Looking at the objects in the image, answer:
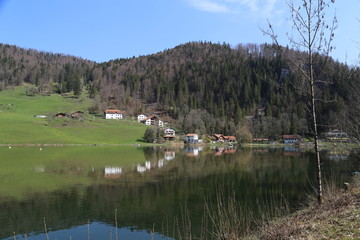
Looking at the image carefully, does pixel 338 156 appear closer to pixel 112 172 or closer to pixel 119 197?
pixel 112 172

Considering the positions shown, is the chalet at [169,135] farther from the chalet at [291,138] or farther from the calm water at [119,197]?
the calm water at [119,197]

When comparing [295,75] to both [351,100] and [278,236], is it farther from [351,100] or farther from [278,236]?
[351,100]

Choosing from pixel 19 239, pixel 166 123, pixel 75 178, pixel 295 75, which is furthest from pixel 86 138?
pixel 295 75

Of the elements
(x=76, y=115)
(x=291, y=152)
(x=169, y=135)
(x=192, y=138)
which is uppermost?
(x=76, y=115)

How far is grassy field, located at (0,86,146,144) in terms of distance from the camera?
92.6 metres

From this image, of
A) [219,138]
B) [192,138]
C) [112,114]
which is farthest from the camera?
[112,114]

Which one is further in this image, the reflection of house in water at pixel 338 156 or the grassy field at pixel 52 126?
the grassy field at pixel 52 126

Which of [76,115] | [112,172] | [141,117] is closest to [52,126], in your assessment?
[76,115]

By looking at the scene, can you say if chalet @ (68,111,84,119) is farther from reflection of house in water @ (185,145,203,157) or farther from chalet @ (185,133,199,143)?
reflection of house in water @ (185,145,203,157)

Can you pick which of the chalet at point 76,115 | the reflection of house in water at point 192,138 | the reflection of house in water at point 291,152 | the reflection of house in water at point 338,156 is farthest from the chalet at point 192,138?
the reflection of house in water at point 338,156

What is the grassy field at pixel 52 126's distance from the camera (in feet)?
304

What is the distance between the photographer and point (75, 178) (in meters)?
30.9

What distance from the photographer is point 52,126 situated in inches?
4350

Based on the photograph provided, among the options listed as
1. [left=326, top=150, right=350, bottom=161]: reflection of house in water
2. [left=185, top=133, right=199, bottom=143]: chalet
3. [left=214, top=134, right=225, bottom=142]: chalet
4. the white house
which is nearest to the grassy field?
the white house
